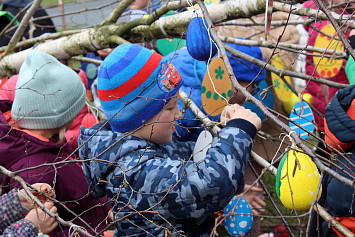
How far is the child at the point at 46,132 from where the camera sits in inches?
75.9

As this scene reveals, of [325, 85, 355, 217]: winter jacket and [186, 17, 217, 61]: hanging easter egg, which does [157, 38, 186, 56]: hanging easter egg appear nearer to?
[186, 17, 217, 61]: hanging easter egg

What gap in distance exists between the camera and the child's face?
1630mm

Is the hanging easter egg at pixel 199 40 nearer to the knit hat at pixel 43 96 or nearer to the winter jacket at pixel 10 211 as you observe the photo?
the knit hat at pixel 43 96

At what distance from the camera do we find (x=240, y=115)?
1.65 m

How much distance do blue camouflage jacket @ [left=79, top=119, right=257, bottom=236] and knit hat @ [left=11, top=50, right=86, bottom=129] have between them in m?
0.48

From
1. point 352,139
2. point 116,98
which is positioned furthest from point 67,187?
point 352,139

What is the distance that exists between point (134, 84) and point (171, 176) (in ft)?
1.36

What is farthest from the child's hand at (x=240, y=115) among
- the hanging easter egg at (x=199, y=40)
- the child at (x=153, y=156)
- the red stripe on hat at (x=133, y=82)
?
the red stripe on hat at (x=133, y=82)

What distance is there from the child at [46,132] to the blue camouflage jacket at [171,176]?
1.27 feet

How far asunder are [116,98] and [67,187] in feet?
2.09

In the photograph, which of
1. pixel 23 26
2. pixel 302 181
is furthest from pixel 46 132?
pixel 23 26

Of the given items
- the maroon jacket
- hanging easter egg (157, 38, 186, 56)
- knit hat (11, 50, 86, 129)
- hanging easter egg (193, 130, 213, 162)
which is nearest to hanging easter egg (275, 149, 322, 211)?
hanging easter egg (193, 130, 213, 162)

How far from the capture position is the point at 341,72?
380 cm

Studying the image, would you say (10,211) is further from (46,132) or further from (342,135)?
(342,135)
